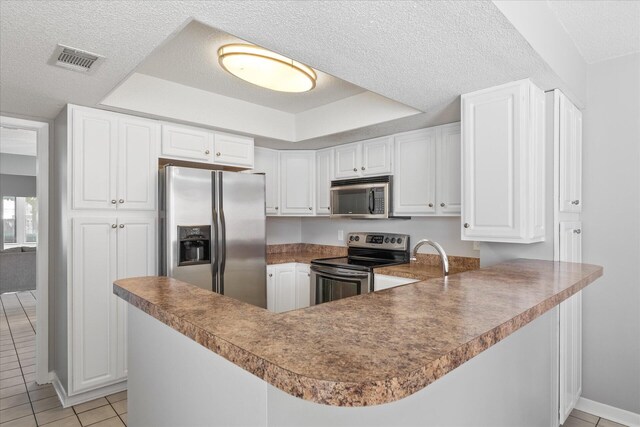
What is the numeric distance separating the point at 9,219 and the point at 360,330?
947 centimetres

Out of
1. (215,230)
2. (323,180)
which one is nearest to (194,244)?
(215,230)

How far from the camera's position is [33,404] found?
2.63 meters

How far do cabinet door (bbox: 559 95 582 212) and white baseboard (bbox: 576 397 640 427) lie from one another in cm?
135

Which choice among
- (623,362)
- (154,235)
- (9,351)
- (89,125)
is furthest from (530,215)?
(9,351)

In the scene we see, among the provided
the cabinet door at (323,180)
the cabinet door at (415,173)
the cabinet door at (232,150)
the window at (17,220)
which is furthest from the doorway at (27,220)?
the cabinet door at (415,173)

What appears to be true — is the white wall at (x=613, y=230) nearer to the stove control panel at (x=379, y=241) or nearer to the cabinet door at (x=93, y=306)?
the stove control panel at (x=379, y=241)

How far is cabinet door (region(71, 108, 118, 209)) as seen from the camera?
2.57m

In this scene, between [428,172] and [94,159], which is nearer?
[94,159]

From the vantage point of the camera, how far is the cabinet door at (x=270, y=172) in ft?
13.1

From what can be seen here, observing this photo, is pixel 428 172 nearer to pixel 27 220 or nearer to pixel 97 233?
pixel 97 233

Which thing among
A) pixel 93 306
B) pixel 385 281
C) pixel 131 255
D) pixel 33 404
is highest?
pixel 131 255

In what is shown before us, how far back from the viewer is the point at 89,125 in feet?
8.59

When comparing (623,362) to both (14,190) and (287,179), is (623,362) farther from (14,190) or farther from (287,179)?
(14,190)

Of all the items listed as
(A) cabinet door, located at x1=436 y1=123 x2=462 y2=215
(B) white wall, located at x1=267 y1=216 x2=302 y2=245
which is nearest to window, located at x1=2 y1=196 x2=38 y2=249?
(B) white wall, located at x1=267 y1=216 x2=302 y2=245
